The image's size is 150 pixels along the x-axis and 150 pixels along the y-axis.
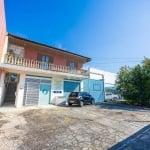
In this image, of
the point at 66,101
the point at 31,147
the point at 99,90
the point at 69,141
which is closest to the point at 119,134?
the point at 69,141

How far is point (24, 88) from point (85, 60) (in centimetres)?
1031

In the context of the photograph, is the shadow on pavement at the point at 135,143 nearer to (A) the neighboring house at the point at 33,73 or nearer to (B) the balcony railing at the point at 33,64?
A: (A) the neighboring house at the point at 33,73

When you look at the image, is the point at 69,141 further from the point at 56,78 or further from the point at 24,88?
the point at 56,78

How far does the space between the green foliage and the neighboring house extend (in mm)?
5557

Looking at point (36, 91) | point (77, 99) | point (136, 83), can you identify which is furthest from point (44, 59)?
point (136, 83)

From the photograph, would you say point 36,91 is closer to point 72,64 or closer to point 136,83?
point 72,64

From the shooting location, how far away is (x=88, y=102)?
1641 cm

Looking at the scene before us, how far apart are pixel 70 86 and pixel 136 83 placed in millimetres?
8742

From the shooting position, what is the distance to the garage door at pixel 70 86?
57.4 feet

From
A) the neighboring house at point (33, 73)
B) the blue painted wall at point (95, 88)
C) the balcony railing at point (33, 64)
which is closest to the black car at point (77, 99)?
the neighboring house at point (33, 73)

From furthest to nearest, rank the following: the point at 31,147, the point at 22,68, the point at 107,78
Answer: the point at 107,78 < the point at 22,68 < the point at 31,147

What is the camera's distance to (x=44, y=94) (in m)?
15.4

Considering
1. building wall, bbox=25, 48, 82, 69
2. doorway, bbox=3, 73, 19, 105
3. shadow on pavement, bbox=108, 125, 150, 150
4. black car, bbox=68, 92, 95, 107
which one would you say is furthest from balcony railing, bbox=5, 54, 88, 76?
shadow on pavement, bbox=108, 125, 150, 150

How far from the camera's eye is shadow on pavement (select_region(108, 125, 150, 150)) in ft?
15.1
